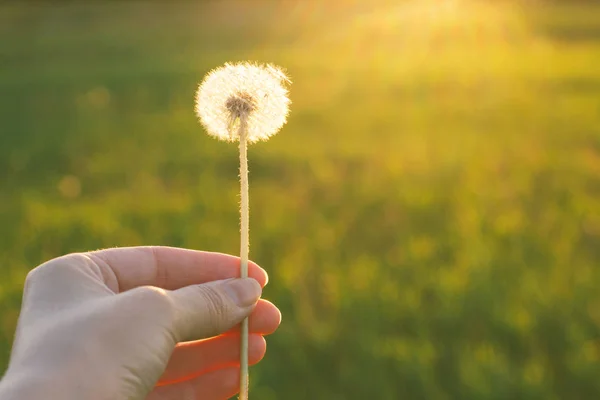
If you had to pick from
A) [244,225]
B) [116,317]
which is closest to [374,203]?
[244,225]

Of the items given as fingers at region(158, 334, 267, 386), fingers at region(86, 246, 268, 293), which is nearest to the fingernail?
fingers at region(86, 246, 268, 293)

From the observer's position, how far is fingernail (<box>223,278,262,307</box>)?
2.23 meters

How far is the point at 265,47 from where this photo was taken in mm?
16734

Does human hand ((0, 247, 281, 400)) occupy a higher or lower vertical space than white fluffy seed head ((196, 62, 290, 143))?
lower

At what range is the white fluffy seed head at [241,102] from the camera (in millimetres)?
2219

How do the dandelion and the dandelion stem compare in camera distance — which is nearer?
the dandelion stem

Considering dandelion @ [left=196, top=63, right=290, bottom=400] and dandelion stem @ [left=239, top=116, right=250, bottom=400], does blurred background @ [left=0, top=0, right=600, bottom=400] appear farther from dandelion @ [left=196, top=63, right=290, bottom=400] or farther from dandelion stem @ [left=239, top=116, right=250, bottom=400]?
dandelion @ [left=196, top=63, right=290, bottom=400]

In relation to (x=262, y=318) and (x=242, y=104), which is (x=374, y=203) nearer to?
(x=262, y=318)

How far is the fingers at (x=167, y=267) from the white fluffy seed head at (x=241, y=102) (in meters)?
0.57

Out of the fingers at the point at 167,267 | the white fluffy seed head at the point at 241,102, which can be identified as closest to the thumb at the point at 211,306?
the fingers at the point at 167,267

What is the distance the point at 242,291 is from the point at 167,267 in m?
0.48

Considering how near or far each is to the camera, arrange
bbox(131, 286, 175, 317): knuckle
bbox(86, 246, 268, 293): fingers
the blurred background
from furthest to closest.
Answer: the blurred background
bbox(86, 246, 268, 293): fingers
bbox(131, 286, 175, 317): knuckle

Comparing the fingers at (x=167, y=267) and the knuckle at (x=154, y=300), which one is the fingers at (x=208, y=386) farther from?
the knuckle at (x=154, y=300)

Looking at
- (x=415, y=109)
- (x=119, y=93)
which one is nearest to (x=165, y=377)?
(x=415, y=109)
